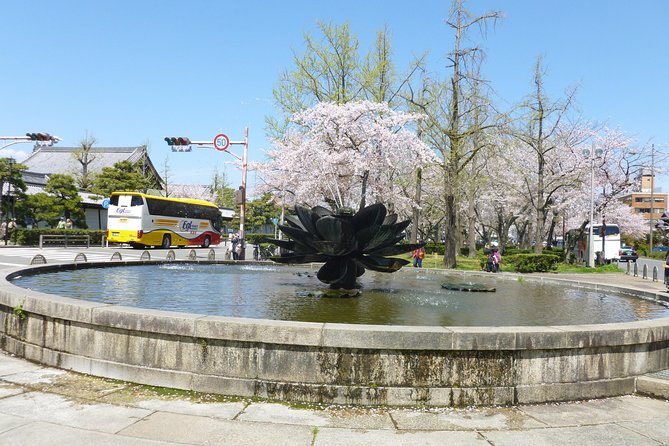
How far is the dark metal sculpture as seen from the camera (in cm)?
942

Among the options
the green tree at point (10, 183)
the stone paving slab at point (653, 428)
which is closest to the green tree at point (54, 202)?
the green tree at point (10, 183)

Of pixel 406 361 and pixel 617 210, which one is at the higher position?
pixel 617 210

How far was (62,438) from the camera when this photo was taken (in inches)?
156

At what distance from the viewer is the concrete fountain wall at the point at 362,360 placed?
511 centimetres

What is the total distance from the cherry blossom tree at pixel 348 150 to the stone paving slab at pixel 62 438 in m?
27.0

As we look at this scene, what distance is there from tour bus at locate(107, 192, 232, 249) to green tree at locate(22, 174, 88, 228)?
19.1 ft

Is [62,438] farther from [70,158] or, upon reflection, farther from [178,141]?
[70,158]

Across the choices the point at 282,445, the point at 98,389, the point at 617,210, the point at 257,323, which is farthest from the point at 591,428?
the point at 617,210

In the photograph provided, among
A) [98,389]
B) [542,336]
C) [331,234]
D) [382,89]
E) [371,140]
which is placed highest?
[382,89]

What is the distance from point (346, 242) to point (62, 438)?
6.27m

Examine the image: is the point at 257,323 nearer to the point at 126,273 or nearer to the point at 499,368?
the point at 499,368

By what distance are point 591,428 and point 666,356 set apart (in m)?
2.33

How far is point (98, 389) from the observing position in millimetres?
5230

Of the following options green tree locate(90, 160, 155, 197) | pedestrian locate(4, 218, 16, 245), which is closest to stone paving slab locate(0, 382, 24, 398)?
pedestrian locate(4, 218, 16, 245)
